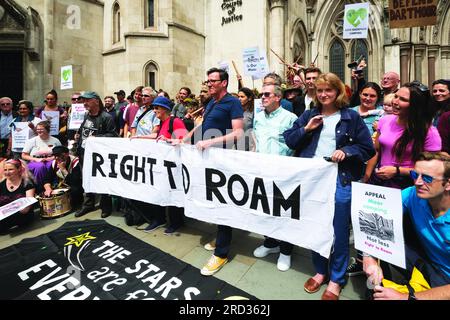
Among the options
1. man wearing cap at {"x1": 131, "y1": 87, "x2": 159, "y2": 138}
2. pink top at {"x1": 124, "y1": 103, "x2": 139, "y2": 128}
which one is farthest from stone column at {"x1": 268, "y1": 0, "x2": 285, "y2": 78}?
man wearing cap at {"x1": 131, "y1": 87, "x2": 159, "y2": 138}

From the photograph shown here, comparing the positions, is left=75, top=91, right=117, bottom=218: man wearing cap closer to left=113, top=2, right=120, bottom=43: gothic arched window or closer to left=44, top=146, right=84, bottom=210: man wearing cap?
left=44, top=146, right=84, bottom=210: man wearing cap

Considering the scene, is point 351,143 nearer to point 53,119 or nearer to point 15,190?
point 15,190

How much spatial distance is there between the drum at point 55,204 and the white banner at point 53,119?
6.80ft

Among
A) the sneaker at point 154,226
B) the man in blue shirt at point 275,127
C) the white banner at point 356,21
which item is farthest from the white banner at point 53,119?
the white banner at point 356,21

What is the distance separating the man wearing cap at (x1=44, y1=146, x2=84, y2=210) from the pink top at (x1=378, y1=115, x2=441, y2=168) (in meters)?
5.00

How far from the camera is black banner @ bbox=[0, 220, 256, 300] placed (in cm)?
264

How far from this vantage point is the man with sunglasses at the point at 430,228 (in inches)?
70.8

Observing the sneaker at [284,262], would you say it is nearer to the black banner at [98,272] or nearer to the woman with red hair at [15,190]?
the black banner at [98,272]

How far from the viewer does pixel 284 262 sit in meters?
3.03

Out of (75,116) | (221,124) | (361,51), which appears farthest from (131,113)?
(361,51)

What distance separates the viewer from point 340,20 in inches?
699
